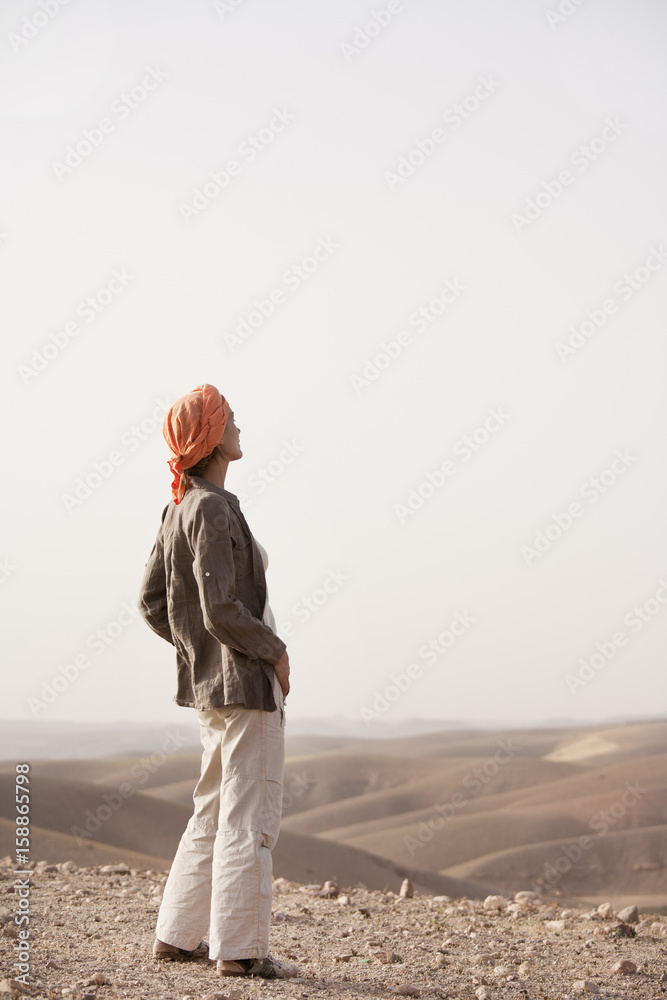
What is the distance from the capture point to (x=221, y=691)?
3.44 m

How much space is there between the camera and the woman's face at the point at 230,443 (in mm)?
3764

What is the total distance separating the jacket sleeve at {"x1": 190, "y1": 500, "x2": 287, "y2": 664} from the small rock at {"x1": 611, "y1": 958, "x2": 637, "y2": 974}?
224 centimetres

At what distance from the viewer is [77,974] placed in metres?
3.59

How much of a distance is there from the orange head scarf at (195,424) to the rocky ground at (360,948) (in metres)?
2.00

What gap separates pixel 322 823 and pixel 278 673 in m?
20.2

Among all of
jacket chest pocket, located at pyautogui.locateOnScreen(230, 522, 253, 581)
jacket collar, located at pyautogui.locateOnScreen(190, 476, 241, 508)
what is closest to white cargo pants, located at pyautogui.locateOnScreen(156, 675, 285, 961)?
jacket chest pocket, located at pyautogui.locateOnScreen(230, 522, 253, 581)

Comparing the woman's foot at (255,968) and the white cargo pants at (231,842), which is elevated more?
the white cargo pants at (231,842)

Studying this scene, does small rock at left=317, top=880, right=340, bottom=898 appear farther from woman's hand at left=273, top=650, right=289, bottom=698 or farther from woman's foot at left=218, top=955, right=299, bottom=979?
woman's hand at left=273, top=650, right=289, bottom=698

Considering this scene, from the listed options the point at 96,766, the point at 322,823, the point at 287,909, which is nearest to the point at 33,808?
the point at 287,909

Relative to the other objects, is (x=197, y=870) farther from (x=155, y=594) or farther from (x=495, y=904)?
(x=495, y=904)

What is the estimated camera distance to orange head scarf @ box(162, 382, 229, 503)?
3664 mm

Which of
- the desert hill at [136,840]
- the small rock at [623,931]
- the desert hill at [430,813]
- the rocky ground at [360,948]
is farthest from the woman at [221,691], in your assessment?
the desert hill at [430,813]

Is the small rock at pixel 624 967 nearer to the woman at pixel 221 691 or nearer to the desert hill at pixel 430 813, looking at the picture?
the woman at pixel 221 691

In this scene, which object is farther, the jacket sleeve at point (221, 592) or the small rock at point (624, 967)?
the small rock at point (624, 967)
